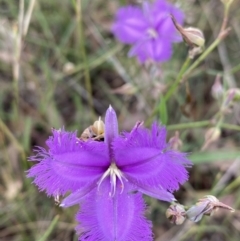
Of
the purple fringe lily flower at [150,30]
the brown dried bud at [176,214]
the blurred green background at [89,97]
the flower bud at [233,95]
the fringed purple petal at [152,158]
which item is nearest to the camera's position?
the fringed purple petal at [152,158]

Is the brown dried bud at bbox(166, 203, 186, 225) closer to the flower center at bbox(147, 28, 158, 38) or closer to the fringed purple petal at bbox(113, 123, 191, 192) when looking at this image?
the fringed purple petal at bbox(113, 123, 191, 192)

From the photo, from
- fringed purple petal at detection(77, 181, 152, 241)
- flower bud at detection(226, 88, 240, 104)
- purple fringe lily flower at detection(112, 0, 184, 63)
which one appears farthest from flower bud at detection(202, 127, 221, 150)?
fringed purple petal at detection(77, 181, 152, 241)

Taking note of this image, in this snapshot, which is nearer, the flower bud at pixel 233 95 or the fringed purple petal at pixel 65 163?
the fringed purple petal at pixel 65 163

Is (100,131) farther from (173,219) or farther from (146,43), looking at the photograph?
(146,43)

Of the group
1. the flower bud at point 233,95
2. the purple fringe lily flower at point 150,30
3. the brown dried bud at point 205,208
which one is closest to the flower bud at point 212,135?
the flower bud at point 233,95

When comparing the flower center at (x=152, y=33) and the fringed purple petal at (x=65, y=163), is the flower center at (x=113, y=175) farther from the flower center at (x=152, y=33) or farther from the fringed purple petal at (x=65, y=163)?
the flower center at (x=152, y=33)

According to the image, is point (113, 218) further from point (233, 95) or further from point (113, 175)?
point (233, 95)

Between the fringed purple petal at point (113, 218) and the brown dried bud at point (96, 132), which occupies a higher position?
the brown dried bud at point (96, 132)

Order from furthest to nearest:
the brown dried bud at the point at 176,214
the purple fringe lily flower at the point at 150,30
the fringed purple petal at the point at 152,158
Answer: the purple fringe lily flower at the point at 150,30
the brown dried bud at the point at 176,214
the fringed purple petal at the point at 152,158
